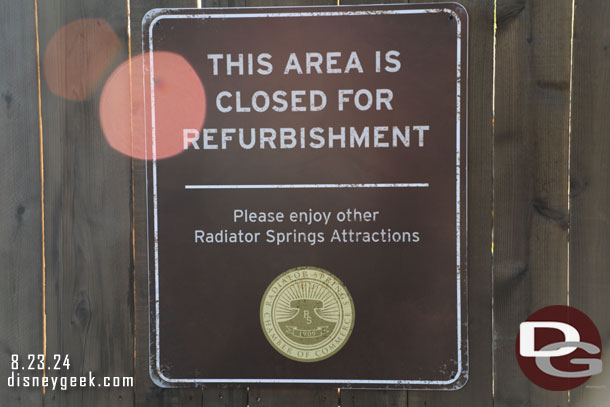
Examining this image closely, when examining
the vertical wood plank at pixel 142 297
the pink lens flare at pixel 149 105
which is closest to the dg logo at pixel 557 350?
the vertical wood plank at pixel 142 297

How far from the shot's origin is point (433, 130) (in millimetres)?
1371

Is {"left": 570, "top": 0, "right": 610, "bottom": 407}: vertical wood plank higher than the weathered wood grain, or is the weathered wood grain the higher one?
{"left": 570, "top": 0, "right": 610, "bottom": 407}: vertical wood plank

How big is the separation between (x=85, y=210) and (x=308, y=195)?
2.08ft

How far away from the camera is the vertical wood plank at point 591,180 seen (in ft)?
4.47

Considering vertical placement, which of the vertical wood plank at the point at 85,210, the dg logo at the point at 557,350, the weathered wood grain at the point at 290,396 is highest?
the vertical wood plank at the point at 85,210

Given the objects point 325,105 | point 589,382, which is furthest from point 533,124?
point 589,382

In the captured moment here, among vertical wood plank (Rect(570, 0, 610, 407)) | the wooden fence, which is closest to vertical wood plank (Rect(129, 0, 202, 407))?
the wooden fence

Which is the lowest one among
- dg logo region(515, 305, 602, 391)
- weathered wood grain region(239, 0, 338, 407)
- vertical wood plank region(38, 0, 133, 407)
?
weathered wood grain region(239, 0, 338, 407)

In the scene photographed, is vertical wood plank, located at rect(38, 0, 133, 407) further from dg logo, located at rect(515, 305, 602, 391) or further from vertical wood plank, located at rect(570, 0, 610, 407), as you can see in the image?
vertical wood plank, located at rect(570, 0, 610, 407)

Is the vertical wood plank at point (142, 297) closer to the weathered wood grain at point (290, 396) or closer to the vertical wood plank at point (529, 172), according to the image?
the weathered wood grain at point (290, 396)

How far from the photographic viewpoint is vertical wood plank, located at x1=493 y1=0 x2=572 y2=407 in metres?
1.37

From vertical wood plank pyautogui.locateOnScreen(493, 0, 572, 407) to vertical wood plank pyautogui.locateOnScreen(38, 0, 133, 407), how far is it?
1.04 metres

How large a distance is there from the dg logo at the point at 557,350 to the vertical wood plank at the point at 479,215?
4.2 inches

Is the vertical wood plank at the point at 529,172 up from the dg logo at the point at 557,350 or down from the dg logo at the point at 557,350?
up
